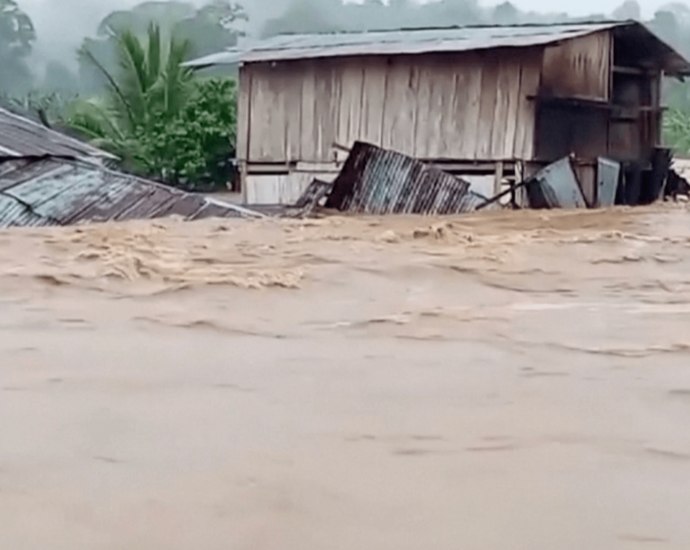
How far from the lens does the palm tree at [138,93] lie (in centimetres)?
2112

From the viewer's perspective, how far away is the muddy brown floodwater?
3160 millimetres

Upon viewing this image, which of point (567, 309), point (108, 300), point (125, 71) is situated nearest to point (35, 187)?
point (108, 300)

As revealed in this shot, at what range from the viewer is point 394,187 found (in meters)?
14.3

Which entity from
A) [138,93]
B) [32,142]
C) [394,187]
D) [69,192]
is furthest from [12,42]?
[69,192]

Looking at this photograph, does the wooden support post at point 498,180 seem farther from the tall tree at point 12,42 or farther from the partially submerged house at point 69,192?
the tall tree at point 12,42

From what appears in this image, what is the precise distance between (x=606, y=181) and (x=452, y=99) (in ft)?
8.72

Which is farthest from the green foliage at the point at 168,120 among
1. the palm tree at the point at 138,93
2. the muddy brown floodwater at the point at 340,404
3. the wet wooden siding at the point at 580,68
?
the muddy brown floodwater at the point at 340,404

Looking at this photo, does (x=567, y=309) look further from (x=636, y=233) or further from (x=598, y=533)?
(x=636, y=233)

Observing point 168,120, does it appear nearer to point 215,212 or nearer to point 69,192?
point 215,212

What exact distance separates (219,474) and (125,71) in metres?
19.0

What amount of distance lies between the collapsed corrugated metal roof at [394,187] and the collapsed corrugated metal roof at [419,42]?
199 centimetres

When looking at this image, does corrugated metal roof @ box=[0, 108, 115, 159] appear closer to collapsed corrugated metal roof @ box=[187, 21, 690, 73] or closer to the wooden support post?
collapsed corrugated metal roof @ box=[187, 21, 690, 73]

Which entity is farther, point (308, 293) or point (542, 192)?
point (542, 192)

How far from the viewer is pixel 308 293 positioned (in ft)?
24.6
